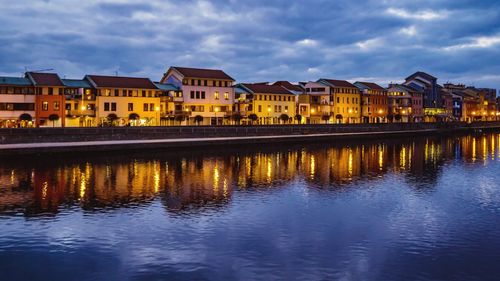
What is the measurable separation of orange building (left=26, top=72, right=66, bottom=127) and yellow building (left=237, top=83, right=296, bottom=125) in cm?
3623

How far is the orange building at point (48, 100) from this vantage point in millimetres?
73000

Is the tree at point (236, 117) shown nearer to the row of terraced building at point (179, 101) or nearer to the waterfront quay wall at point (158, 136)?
the row of terraced building at point (179, 101)

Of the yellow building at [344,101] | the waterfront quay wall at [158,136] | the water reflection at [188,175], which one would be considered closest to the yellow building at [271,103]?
the waterfront quay wall at [158,136]

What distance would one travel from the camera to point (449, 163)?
5556 cm

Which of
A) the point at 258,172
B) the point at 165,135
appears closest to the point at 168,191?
the point at 258,172

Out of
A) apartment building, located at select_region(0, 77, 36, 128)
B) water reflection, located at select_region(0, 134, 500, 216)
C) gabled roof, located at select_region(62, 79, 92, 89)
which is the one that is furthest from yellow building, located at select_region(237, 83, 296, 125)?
apartment building, located at select_region(0, 77, 36, 128)

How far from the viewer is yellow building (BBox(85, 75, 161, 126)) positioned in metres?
78.1

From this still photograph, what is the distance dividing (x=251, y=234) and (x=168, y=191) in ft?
44.6

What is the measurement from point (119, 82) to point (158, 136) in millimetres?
18805

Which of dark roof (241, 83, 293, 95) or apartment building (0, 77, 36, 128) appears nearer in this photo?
apartment building (0, 77, 36, 128)

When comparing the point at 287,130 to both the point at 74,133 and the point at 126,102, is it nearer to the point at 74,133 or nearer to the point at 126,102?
the point at 126,102

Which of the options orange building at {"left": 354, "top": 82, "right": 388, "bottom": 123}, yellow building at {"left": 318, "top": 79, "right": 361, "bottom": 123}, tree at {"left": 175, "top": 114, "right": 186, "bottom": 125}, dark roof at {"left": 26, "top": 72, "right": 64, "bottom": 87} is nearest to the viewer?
dark roof at {"left": 26, "top": 72, "right": 64, "bottom": 87}

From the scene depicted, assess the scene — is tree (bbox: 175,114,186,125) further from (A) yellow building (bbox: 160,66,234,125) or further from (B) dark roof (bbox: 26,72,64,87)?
(B) dark roof (bbox: 26,72,64,87)

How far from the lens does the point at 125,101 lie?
263 ft
